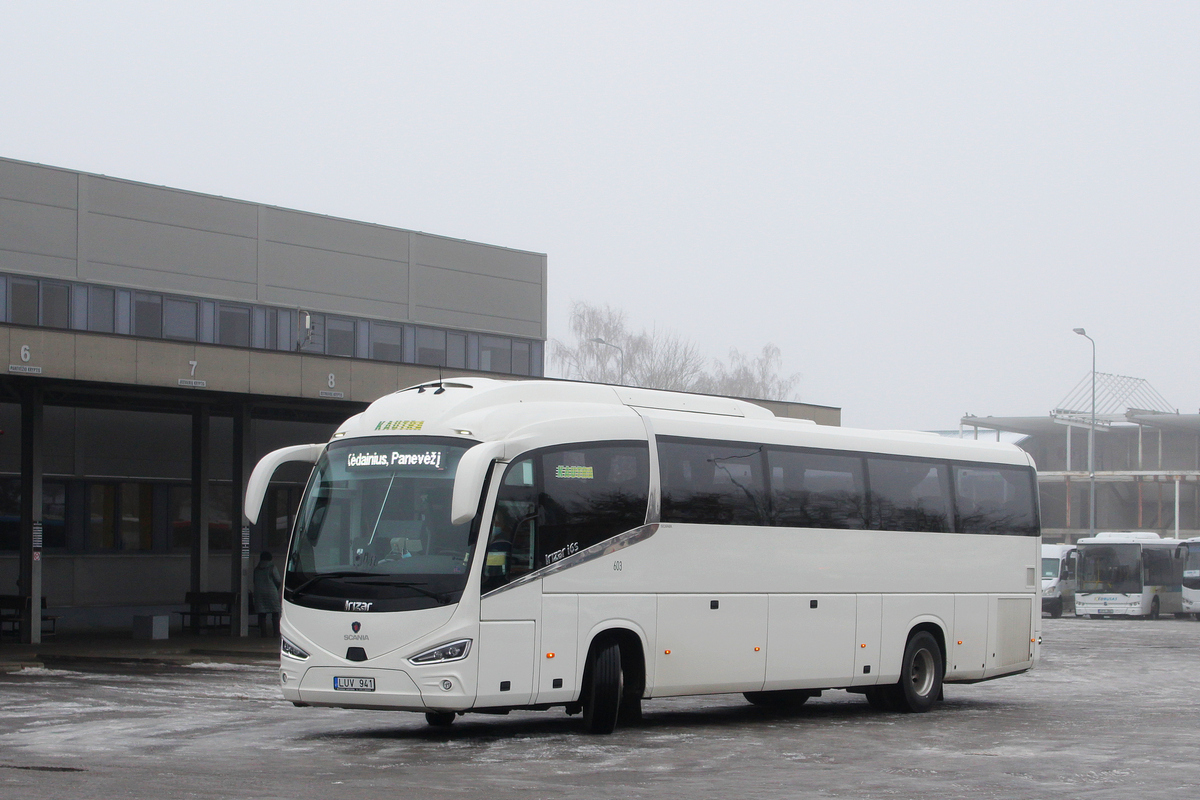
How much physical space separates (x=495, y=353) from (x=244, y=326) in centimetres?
861

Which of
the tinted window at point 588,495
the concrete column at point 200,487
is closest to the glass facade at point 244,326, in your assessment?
the concrete column at point 200,487

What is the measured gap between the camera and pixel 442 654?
12.6 metres

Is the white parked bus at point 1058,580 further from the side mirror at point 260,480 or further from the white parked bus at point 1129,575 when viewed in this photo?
the side mirror at point 260,480

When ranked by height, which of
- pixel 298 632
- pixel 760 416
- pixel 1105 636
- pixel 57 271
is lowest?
pixel 1105 636

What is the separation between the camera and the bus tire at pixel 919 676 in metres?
16.9

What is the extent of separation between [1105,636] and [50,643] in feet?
77.9

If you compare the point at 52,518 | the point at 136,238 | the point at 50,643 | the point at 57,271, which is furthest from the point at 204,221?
the point at 50,643

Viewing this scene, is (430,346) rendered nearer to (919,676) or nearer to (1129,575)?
(1129,575)

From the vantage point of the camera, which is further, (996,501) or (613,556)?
(996,501)

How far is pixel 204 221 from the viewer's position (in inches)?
1531

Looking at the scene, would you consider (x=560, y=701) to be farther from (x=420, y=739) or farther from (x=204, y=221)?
(x=204, y=221)

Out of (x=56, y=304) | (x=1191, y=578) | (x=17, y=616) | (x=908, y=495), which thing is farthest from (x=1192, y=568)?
(x=17, y=616)

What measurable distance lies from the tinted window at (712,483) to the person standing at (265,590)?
12.7 metres

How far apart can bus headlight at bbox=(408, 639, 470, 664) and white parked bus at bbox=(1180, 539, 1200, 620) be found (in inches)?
1671
